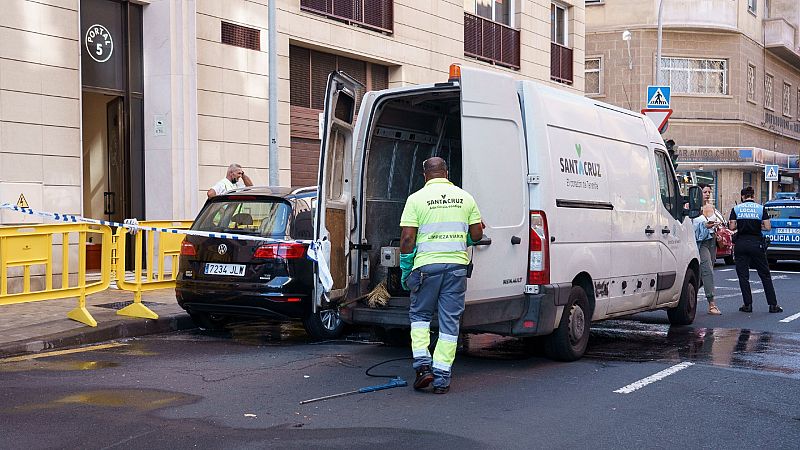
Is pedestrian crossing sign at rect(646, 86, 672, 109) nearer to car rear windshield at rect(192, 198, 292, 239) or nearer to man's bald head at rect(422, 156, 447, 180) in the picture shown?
car rear windshield at rect(192, 198, 292, 239)

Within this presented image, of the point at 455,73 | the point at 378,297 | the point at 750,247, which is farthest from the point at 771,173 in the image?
the point at 455,73

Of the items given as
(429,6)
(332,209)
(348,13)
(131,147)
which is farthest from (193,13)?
(332,209)

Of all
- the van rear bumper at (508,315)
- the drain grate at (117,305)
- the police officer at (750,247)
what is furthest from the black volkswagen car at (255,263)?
the police officer at (750,247)

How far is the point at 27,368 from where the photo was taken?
7883 millimetres

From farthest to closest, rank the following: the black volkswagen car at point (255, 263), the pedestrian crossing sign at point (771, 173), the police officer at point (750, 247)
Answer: the pedestrian crossing sign at point (771, 173) → the police officer at point (750, 247) → the black volkswagen car at point (255, 263)

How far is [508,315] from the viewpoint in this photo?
7785 millimetres

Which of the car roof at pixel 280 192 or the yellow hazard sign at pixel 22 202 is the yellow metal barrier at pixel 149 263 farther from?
the yellow hazard sign at pixel 22 202

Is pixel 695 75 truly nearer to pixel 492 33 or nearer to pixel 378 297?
pixel 492 33

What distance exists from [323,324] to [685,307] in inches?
176

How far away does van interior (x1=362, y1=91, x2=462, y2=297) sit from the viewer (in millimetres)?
8641

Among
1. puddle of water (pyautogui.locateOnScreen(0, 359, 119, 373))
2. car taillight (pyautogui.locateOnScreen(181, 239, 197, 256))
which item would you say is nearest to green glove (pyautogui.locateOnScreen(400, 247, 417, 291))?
puddle of water (pyautogui.locateOnScreen(0, 359, 119, 373))

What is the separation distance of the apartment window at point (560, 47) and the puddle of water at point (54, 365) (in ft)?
62.7

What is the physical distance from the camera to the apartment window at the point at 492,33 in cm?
2184

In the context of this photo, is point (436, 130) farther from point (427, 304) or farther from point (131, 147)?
point (131, 147)
